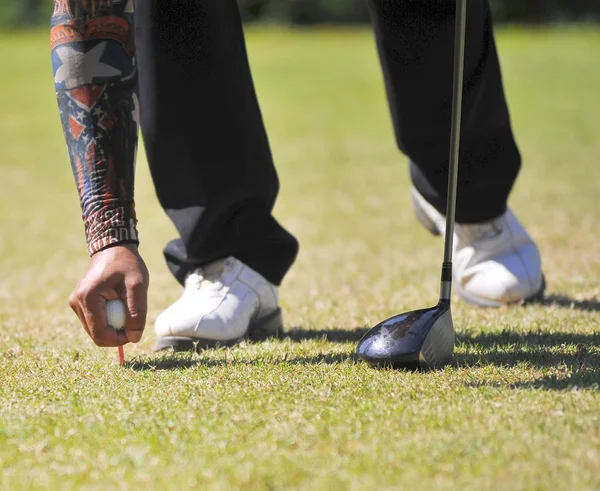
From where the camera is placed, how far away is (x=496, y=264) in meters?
2.46

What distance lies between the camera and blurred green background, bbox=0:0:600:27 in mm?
20375

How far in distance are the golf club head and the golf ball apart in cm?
44

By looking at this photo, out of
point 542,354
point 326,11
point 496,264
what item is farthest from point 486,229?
point 326,11

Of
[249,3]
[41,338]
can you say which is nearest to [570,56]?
[249,3]

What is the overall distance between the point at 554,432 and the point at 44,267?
2476 millimetres

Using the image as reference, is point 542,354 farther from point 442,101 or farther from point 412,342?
point 442,101

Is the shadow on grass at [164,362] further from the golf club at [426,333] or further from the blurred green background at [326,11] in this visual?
the blurred green background at [326,11]

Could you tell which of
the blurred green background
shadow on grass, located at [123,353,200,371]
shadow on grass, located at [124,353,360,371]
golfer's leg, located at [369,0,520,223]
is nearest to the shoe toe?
golfer's leg, located at [369,0,520,223]

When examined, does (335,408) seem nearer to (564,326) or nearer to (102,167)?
(102,167)

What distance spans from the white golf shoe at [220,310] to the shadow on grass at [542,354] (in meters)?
0.46

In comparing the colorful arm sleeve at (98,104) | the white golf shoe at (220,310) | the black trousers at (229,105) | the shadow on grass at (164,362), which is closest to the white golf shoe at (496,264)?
the black trousers at (229,105)

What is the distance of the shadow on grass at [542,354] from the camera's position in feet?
5.37

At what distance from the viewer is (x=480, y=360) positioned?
1823 millimetres

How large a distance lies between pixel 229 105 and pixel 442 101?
0.53 metres
